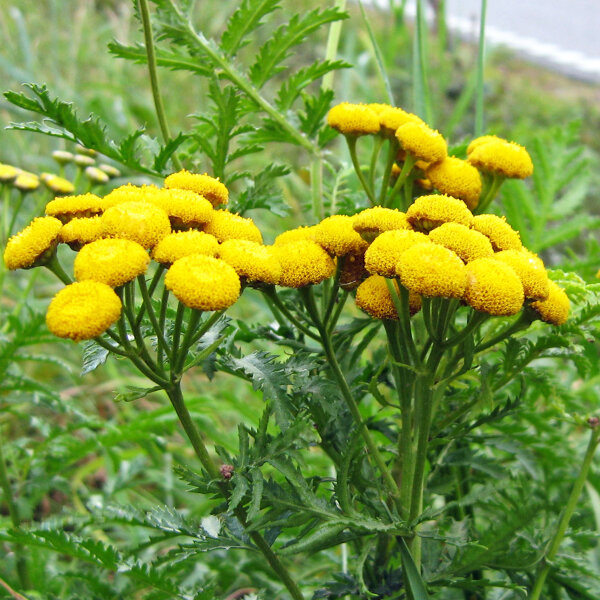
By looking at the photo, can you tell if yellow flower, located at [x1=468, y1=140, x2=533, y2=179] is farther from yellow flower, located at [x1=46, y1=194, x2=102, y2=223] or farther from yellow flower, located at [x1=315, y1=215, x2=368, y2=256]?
yellow flower, located at [x1=46, y1=194, x2=102, y2=223]

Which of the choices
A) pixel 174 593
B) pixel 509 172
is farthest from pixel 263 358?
pixel 509 172

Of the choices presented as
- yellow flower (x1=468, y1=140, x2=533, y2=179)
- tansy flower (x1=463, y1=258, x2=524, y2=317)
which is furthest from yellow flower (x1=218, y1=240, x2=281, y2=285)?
yellow flower (x1=468, y1=140, x2=533, y2=179)

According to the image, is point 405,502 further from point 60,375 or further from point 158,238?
point 60,375

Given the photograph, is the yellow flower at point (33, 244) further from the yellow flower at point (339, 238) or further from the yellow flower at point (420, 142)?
the yellow flower at point (420, 142)

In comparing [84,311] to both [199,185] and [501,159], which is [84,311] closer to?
[199,185]

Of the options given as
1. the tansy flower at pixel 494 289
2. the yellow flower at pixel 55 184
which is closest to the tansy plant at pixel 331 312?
the tansy flower at pixel 494 289
